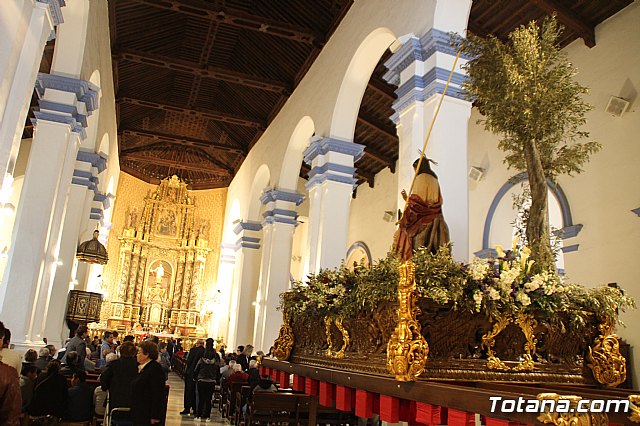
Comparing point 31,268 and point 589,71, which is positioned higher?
point 589,71

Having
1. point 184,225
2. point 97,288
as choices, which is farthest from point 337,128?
point 184,225

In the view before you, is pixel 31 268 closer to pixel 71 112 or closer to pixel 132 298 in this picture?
pixel 71 112

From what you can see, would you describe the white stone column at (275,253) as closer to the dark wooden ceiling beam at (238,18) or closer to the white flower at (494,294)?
the dark wooden ceiling beam at (238,18)

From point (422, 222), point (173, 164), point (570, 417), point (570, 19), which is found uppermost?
point (173, 164)

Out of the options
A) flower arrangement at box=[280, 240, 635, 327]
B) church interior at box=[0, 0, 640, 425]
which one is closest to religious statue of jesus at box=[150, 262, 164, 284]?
church interior at box=[0, 0, 640, 425]

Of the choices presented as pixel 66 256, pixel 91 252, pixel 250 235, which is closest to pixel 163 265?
pixel 250 235

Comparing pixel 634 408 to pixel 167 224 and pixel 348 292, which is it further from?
pixel 167 224

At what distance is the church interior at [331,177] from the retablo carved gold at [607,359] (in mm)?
16

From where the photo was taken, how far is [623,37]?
9.21m

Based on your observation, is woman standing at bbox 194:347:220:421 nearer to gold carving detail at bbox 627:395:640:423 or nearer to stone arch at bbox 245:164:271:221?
gold carving detail at bbox 627:395:640:423

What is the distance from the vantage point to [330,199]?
10.2 metres

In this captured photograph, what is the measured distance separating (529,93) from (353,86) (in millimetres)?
5762

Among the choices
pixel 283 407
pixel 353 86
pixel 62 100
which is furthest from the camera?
pixel 353 86

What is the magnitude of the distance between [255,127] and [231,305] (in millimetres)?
5662
